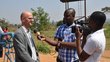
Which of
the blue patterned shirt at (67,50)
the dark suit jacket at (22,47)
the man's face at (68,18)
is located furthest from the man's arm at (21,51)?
the man's face at (68,18)

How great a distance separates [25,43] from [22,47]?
84mm

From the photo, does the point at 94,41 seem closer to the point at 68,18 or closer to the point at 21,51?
the point at 21,51

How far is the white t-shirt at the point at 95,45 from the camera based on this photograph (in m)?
4.34

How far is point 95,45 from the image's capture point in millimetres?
4352

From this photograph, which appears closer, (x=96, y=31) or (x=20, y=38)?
(x=96, y=31)

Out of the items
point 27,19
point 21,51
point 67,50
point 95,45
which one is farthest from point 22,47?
point 95,45

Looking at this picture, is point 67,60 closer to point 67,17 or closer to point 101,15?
point 67,17

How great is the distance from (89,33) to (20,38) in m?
1.09

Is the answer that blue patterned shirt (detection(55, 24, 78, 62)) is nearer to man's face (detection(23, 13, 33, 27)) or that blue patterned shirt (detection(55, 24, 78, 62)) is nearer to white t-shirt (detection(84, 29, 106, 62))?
man's face (detection(23, 13, 33, 27))

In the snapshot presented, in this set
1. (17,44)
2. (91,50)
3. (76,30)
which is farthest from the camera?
(17,44)

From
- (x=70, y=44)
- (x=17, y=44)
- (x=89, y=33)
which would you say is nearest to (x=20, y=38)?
(x=17, y=44)

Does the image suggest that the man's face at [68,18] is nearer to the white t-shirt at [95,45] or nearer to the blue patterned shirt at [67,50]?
the blue patterned shirt at [67,50]

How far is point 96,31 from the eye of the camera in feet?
14.5

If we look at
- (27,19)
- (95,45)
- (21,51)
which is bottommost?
(21,51)
